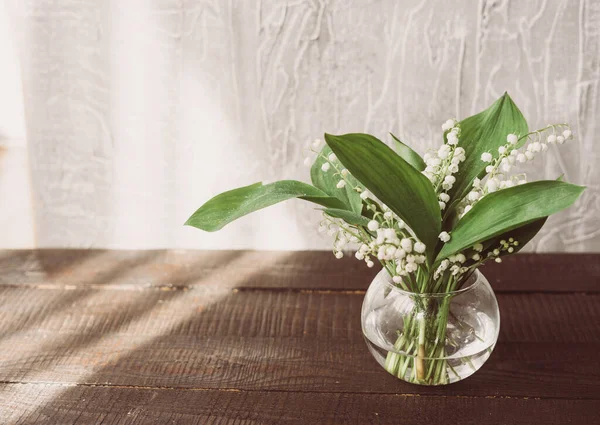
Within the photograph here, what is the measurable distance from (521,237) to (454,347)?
0.52 ft

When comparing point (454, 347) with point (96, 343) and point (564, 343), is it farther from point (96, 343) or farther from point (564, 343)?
point (96, 343)

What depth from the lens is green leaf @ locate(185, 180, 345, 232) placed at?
74 centimetres

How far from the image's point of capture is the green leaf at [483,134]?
30.8 inches

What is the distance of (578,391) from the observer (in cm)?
84

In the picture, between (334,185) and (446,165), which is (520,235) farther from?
(334,185)

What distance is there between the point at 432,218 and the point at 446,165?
68mm

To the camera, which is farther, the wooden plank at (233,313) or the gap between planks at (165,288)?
the gap between planks at (165,288)

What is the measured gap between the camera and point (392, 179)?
2.25ft

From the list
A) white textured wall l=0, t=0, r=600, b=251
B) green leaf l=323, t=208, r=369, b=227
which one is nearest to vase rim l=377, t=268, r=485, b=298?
green leaf l=323, t=208, r=369, b=227

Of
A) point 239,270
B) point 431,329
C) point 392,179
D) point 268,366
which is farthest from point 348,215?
point 239,270

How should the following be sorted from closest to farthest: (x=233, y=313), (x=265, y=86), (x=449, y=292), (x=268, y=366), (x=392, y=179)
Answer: (x=392, y=179), (x=449, y=292), (x=268, y=366), (x=233, y=313), (x=265, y=86)

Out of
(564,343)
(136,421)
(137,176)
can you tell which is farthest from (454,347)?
(137,176)

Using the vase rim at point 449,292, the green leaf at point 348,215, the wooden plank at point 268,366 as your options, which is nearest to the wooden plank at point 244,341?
the wooden plank at point 268,366

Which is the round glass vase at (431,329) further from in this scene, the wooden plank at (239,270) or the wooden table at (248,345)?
the wooden plank at (239,270)
